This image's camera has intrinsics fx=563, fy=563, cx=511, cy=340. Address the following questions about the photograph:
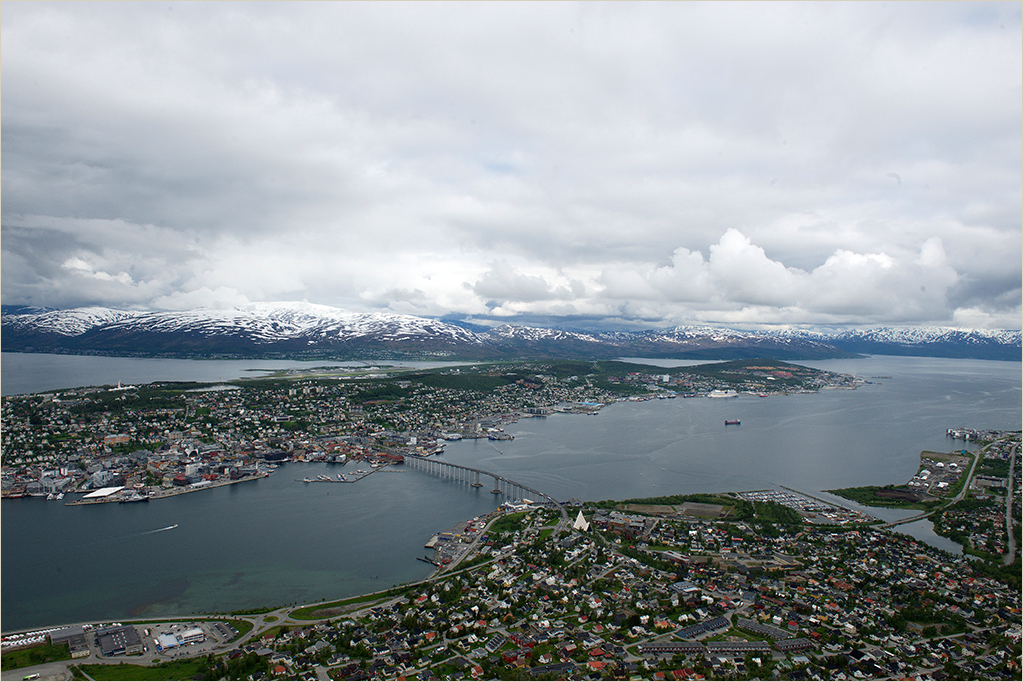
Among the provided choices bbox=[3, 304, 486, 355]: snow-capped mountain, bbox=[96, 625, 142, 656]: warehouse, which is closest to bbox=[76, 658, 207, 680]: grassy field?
bbox=[96, 625, 142, 656]: warehouse

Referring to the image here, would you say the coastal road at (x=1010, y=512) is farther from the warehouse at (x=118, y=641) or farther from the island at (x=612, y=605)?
the warehouse at (x=118, y=641)

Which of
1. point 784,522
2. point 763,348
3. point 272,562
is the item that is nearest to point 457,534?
point 272,562

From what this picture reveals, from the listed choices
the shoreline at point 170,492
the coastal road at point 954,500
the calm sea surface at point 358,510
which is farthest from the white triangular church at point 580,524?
the shoreline at point 170,492

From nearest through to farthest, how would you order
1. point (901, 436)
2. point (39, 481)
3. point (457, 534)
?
point (457, 534) → point (39, 481) → point (901, 436)

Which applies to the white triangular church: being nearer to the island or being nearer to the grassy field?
the island

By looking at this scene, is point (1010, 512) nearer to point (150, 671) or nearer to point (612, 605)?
point (612, 605)

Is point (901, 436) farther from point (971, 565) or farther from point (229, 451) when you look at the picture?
point (229, 451)

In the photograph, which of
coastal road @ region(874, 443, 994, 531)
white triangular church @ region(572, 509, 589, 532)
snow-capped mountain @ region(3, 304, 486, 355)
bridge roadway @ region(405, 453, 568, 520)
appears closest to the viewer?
white triangular church @ region(572, 509, 589, 532)
